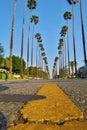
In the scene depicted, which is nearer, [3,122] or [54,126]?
[54,126]

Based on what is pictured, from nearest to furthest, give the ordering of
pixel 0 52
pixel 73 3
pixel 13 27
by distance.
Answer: pixel 13 27
pixel 73 3
pixel 0 52

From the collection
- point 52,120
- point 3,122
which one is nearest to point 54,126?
point 52,120

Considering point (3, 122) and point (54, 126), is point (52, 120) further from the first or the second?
point (3, 122)

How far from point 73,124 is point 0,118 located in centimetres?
86

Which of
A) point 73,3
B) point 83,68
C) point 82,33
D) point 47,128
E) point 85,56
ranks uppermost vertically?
point 73,3

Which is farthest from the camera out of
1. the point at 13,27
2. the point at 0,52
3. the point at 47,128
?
the point at 0,52

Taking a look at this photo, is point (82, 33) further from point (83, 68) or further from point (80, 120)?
point (80, 120)

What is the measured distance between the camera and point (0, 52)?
4341 inches

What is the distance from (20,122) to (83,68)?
2774 centimetres

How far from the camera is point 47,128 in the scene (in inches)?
116

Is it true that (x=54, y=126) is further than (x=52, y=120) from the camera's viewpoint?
No

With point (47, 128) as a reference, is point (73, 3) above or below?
above

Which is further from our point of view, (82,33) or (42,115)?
(82,33)

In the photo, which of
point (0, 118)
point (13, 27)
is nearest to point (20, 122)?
point (0, 118)
